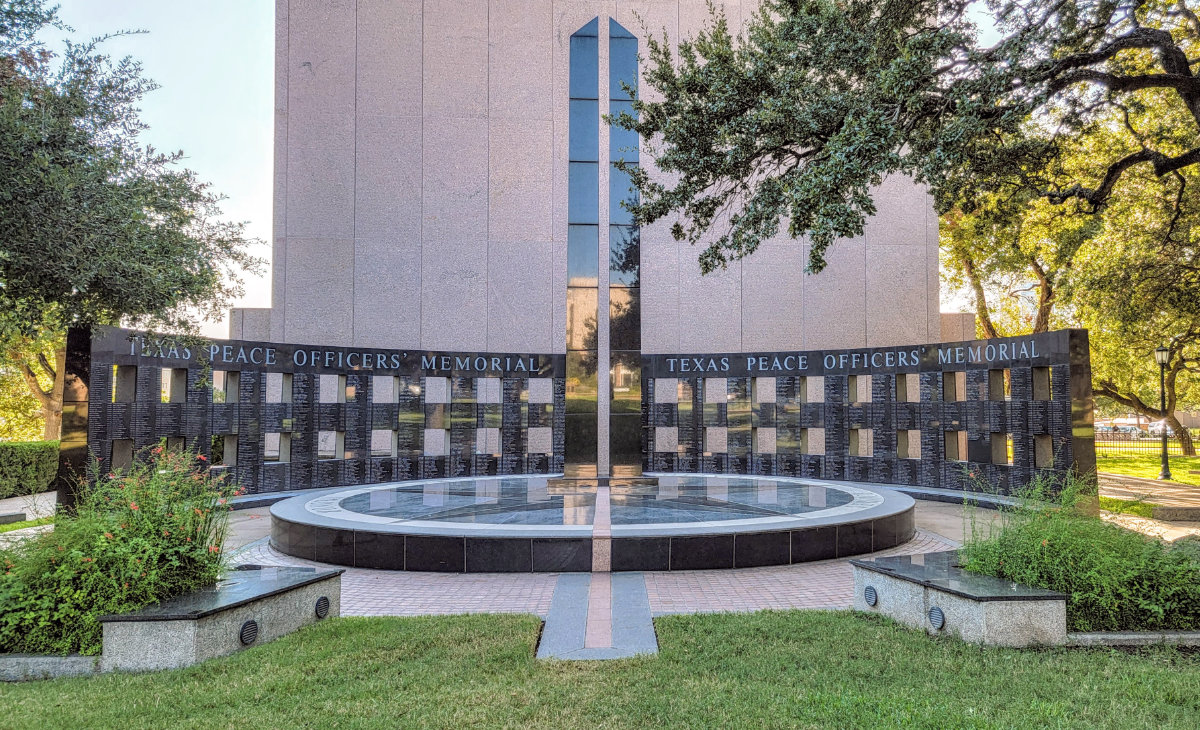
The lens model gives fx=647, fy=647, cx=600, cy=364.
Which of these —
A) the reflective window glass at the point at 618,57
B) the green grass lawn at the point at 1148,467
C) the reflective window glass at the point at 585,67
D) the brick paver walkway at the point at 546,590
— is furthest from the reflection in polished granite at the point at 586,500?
the green grass lawn at the point at 1148,467

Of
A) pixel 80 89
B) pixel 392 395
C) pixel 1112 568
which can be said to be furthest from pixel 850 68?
pixel 392 395

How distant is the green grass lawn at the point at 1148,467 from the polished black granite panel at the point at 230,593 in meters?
25.8

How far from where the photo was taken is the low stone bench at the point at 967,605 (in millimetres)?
6017

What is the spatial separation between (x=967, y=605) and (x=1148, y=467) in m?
28.8

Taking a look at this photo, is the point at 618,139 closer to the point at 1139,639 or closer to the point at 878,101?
the point at 878,101

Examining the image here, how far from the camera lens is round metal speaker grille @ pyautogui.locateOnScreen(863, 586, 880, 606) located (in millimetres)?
7273

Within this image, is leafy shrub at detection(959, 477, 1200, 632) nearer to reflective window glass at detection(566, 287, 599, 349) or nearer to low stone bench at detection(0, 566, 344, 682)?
low stone bench at detection(0, 566, 344, 682)

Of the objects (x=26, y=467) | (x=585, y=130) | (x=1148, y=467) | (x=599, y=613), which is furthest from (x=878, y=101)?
(x=1148, y=467)

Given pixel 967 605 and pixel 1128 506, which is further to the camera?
pixel 1128 506

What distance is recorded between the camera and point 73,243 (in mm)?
8188

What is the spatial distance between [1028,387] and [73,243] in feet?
61.2

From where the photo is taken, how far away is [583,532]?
9.86 m

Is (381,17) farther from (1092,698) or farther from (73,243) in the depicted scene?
(1092,698)

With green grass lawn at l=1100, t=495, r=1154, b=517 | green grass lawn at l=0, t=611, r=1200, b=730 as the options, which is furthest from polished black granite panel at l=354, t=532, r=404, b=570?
green grass lawn at l=1100, t=495, r=1154, b=517
